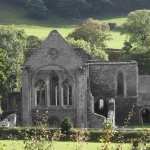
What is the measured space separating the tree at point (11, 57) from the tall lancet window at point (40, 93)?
1233 cm

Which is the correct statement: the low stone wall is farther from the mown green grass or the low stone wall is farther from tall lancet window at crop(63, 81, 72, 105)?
the mown green grass

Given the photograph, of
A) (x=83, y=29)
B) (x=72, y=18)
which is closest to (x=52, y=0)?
(x=72, y=18)

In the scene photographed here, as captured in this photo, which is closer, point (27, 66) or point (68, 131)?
point (68, 131)

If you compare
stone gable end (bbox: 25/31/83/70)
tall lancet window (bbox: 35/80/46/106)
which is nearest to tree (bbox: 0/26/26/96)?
tall lancet window (bbox: 35/80/46/106)

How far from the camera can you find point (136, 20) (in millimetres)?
114188

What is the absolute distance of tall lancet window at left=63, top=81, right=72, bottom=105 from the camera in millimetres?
68875

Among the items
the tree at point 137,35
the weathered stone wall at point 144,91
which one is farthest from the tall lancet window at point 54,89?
the tree at point 137,35

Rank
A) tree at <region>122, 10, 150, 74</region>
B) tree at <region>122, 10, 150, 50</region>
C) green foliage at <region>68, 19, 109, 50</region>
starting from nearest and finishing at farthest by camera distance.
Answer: tree at <region>122, 10, 150, 74</region> → tree at <region>122, 10, 150, 50</region> → green foliage at <region>68, 19, 109, 50</region>

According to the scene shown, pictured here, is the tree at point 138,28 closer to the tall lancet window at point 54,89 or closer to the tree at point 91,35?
the tree at point 91,35

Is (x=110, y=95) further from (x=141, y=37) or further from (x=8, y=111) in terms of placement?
(x=141, y=37)

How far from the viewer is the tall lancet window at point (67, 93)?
68.9 meters

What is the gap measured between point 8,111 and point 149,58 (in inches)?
958

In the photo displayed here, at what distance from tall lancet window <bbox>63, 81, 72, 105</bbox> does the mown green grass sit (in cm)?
5649

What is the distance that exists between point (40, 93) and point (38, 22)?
237 feet
